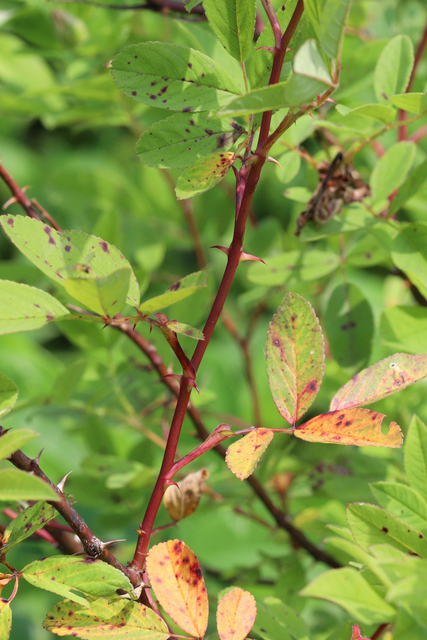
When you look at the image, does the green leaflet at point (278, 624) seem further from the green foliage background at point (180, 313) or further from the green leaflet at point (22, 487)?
the green leaflet at point (22, 487)

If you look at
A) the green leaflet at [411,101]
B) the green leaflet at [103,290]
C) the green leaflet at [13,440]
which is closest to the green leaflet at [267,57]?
the green leaflet at [411,101]

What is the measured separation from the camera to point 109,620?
0.44 meters

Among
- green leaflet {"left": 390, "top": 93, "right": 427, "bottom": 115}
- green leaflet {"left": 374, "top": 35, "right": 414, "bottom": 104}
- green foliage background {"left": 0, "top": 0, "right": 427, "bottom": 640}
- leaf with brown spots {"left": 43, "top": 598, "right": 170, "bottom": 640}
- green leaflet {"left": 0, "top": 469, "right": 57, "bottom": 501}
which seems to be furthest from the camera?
green foliage background {"left": 0, "top": 0, "right": 427, "bottom": 640}

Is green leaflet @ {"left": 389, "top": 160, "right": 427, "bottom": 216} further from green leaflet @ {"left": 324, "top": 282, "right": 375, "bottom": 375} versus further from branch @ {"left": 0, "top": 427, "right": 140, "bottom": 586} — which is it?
branch @ {"left": 0, "top": 427, "right": 140, "bottom": 586}

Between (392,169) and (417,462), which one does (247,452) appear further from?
(392,169)

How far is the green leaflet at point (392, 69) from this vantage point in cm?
68

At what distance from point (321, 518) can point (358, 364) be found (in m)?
0.26

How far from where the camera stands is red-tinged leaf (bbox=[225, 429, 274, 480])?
0.42m

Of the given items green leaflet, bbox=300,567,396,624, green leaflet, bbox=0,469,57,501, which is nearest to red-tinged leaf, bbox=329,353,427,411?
green leaflet, bbox=300,567,396,624

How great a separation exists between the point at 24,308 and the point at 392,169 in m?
0.48

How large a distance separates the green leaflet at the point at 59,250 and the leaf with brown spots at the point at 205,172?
0.24ft

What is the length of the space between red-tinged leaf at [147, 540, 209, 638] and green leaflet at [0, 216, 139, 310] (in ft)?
0.69

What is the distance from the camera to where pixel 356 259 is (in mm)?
833

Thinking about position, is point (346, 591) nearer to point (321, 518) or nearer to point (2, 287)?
point (2, 287)
